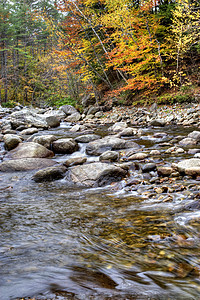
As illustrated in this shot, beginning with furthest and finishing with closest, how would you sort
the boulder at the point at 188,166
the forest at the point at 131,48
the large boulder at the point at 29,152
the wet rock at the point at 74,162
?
the forest at the point at 131,48, the large boulder at the point at 29,152, the wet rock at the point at 74,162, the boulder at the point at 188,166

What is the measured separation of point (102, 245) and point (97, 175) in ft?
7.97

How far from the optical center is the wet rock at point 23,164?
5.75m

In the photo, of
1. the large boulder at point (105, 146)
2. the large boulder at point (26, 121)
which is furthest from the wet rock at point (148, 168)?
the large boulder at point (26, 121)

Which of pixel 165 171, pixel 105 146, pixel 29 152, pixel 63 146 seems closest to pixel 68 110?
pixel 63 146

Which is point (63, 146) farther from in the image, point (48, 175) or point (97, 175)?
point (97, 175)

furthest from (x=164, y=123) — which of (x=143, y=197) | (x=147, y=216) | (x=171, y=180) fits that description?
(x=147, y=216)

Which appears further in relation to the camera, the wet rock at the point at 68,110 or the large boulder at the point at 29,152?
the wet rock at the point at 68,110

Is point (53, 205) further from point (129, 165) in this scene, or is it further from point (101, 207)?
point (129, 165)

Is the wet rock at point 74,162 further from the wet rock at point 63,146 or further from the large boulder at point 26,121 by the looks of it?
the large boulder at point 26,121

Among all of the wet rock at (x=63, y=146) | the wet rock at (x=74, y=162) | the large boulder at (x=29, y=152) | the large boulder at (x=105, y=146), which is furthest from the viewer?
the wet rock at (x=63, y=146)

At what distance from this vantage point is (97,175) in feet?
15.0

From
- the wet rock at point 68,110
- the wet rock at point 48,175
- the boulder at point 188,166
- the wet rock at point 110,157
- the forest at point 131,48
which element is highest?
the forest at point 131,48

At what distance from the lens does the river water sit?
1.51 meters

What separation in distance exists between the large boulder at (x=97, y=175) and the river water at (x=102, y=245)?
22.4 inches
